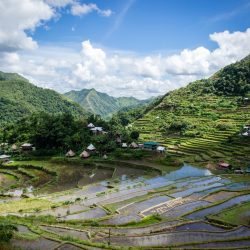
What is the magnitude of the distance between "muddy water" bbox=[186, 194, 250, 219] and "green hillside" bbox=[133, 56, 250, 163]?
61.4 feet

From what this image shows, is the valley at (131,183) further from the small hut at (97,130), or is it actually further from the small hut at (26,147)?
the small hut at (26,147)

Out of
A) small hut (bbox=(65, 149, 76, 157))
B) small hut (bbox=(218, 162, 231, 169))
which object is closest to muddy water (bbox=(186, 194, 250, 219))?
small hut (bbox=(218, 162, 231, 169))

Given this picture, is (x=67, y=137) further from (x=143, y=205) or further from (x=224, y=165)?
(x=143, y=205)

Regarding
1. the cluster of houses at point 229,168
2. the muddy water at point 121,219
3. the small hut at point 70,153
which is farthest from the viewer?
the small hut at point 70,153

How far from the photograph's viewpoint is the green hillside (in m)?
56.0

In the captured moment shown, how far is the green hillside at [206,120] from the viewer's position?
184 feet

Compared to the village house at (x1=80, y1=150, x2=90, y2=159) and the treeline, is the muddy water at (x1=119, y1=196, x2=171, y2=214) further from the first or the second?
the treeline

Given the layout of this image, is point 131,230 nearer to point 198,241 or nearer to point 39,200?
point 198,241

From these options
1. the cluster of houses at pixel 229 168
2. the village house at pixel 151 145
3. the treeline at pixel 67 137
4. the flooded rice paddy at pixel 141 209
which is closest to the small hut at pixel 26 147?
the treeline at pixel 67 137

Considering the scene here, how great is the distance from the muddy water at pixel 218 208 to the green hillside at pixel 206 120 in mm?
18701

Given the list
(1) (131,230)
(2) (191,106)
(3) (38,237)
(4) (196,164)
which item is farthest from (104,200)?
(2) (191,106)

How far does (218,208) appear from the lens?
29.0 m

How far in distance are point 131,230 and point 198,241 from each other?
15.8ft

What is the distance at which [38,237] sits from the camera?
20.9 metres
